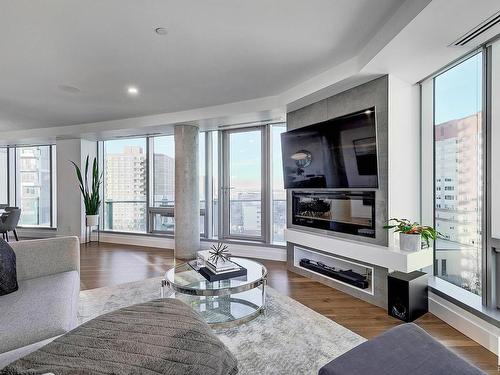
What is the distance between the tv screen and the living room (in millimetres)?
18

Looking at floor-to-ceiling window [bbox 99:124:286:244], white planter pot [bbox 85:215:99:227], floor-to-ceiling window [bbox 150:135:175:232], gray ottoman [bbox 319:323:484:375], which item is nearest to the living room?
gray ottoman [bbox 319:323:484:375]

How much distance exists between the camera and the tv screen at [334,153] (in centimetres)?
279

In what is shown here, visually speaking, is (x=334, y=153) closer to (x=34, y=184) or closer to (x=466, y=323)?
(x=466, y=323)

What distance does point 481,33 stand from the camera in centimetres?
199

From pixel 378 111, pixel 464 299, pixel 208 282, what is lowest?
pixel 464 299

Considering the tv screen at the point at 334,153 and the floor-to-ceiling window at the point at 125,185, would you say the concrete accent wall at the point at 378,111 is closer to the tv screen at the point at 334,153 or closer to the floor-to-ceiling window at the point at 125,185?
the tv screen at the point at 334,153

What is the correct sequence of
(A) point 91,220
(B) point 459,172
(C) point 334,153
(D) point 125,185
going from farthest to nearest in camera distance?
(D) point 125,185 < (A) point 91,220 < (C) point 334,153 < (B) point 459,172

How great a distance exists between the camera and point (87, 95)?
3785mm

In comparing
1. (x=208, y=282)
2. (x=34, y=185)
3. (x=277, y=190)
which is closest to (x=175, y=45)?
(x=208, y=282)

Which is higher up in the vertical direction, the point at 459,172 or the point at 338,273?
the point at 459,172

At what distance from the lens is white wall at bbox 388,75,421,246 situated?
2.74 metres

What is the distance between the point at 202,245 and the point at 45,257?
3.04m

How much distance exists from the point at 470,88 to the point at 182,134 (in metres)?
3.84

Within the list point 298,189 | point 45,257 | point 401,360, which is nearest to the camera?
point 401,360
